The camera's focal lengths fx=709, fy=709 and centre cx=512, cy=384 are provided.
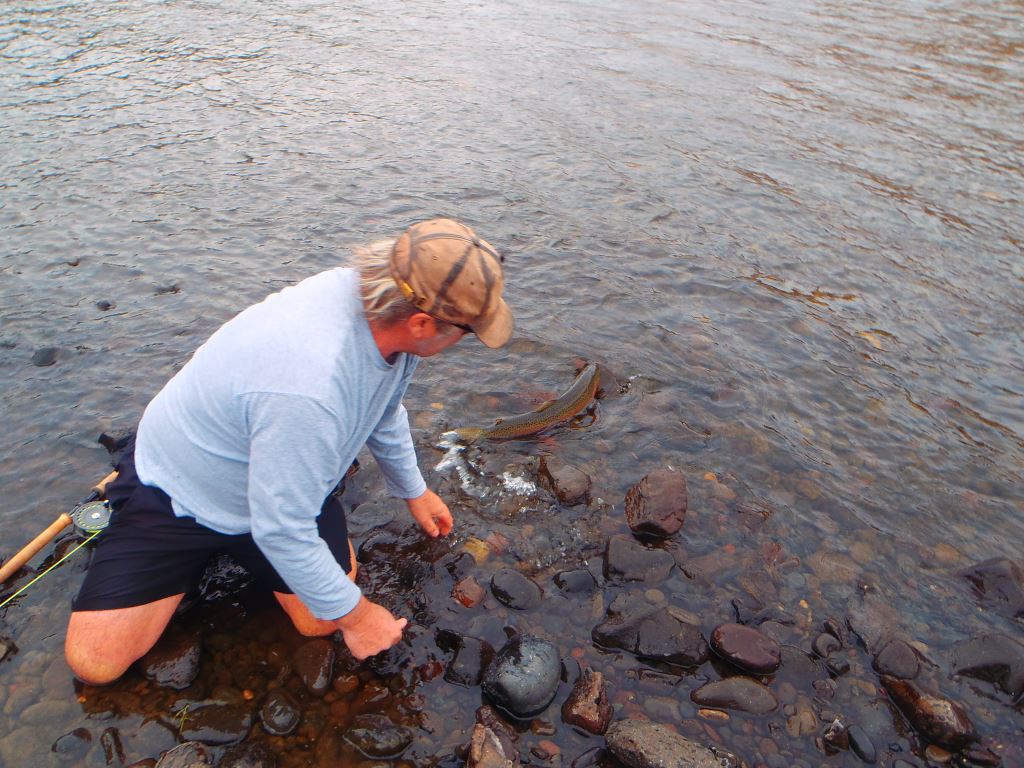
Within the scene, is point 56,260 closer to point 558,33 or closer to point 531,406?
Result: point 531,406

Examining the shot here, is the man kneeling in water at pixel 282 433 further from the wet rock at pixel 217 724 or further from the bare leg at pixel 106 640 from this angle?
the wet rock at pixel 217 724

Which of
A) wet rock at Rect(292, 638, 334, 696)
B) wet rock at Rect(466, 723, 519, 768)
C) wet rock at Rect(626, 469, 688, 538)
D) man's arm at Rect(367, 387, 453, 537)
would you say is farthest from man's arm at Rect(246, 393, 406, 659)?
wet rock at Rect(626, 469, 688, 538)

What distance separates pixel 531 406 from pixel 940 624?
3.36 m

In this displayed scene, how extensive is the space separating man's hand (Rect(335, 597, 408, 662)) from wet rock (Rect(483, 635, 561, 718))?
0.64m

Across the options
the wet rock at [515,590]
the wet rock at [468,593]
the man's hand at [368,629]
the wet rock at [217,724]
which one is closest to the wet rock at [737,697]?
the wet rock at [515,590]

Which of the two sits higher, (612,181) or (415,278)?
(415,278)

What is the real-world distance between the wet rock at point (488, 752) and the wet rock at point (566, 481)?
74.9 inches

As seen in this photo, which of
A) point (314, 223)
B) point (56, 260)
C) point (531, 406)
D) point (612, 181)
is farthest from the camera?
point (612, 181)

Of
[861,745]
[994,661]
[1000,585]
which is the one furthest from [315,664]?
[1000,585]

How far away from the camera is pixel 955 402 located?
655cm

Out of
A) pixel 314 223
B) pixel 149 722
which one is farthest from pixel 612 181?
pixel 149 722

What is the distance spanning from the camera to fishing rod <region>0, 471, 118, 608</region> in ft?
13.6

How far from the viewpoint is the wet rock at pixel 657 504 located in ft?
16.1

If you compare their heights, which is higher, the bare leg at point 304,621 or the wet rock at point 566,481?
the bare leg at point 304,621
